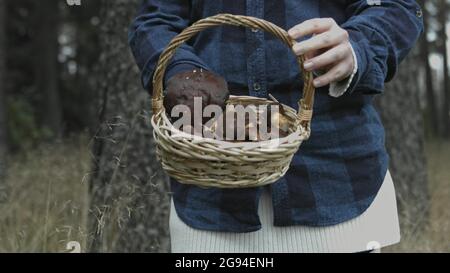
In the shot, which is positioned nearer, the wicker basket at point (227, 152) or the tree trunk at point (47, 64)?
the wicker basket at point (227, 152)

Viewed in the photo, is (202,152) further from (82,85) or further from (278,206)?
(82,85)

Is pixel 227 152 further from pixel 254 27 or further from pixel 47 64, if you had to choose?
pixel 47 64

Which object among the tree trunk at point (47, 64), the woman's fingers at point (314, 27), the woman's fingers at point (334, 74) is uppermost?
the tree trunk at point (47, 64)

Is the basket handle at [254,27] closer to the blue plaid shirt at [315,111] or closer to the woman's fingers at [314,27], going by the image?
the woman's fingers at [314,27]

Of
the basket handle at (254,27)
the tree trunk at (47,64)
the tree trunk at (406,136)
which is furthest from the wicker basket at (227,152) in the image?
the tree trunk at (47,64)

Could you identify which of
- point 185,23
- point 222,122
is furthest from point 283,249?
point 185,23

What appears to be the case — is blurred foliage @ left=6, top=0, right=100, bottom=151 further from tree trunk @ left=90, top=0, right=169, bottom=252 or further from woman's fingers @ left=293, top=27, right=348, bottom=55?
woman's fingers @ left=293, top=27, right=348, bottom=55

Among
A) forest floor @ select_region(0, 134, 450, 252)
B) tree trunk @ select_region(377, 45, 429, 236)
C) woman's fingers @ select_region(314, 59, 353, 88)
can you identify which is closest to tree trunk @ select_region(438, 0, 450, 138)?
tree trunk @ select_region(377, 45, 429, 236)

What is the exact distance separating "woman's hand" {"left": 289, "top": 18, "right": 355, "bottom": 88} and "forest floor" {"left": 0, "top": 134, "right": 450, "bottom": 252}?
57.0 inches

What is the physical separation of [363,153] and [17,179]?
3.26 meters

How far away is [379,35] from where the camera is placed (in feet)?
4.81

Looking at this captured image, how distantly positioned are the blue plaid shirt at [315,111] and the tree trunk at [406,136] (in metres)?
2.64

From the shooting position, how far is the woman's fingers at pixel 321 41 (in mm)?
1274

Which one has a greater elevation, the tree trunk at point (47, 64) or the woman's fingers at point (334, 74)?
the tree trunk at point (47, 64)
